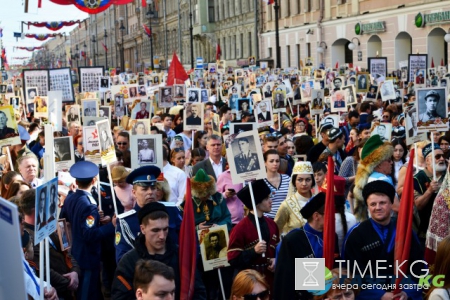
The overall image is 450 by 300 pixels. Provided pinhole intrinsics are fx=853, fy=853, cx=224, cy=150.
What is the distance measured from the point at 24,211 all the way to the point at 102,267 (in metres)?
1.90

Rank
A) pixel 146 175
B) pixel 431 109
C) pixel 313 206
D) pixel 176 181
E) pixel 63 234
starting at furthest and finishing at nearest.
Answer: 1. pixel 431 109
2. pixel 176 181
3. pixel 146 175
4. pixel 63 234
5. pixel 313 206

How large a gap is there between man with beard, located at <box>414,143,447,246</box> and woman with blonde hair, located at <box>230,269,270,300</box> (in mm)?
3017

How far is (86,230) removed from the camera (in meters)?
7.05

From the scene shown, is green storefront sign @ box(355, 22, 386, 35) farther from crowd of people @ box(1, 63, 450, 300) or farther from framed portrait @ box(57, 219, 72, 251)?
framed portrait @ box(57, 219, 72, 251)

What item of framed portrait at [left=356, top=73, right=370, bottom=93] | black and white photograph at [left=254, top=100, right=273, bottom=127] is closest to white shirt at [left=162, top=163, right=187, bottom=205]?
black and white photograph at [left=254, top=100, right=273, bottom=127]

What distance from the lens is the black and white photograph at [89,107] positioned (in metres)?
15.2

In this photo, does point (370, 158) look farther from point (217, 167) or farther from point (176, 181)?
point (217, 167)

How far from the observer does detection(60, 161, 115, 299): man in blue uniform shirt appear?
279 inches

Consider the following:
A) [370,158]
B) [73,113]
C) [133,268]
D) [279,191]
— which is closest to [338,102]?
[73,113]

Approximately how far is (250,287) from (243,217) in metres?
3.28

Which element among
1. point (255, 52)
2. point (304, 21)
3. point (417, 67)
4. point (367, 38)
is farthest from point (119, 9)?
point (417, 67)

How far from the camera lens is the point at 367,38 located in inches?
1656

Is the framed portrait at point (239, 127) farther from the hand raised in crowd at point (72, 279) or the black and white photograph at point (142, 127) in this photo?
the hand raised in crowd at point (72, 279)

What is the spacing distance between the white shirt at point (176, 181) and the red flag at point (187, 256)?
2.62 m
